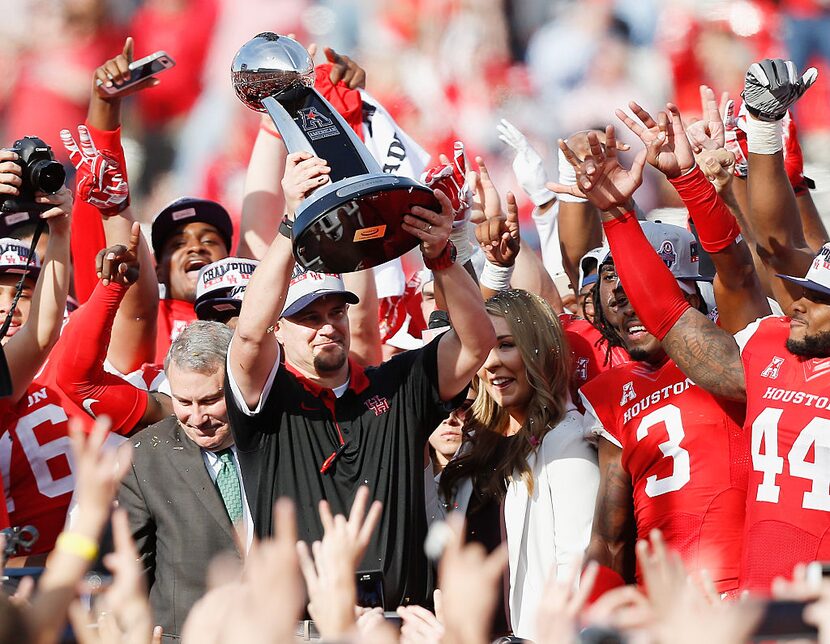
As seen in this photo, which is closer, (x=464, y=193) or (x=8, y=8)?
(x=464, y=193)

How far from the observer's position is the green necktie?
4.14m

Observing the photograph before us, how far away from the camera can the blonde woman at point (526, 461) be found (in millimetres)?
4297

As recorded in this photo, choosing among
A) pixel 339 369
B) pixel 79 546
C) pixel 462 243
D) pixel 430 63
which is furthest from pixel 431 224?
pixel 430 63

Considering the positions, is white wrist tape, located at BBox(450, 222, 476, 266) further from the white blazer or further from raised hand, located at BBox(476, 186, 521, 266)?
the white blazer

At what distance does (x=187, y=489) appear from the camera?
4.13m

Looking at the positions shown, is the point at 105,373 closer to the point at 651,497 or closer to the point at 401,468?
the point at 401,468

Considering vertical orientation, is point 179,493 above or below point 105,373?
below

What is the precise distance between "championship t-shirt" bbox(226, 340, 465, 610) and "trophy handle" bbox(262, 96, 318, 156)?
2.18 ft

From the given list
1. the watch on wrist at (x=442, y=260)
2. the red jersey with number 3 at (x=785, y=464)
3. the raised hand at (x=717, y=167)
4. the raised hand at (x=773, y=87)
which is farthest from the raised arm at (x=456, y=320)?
the raised hand at (x=717, y=167)

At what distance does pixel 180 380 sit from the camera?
4152 millimetres

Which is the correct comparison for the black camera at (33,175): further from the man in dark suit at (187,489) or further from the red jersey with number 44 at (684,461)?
the red jersey with number 44 at (684,461)

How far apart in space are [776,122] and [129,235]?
98.9 inches

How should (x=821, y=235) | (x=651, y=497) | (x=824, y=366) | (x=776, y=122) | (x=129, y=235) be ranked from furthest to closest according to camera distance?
(x=821, y=235) < (x=129, y=235) < (x=776, y=122) < (x=651, y=497) < (x=824, y=366)

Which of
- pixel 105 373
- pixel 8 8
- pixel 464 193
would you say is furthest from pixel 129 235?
pixel 8 8
